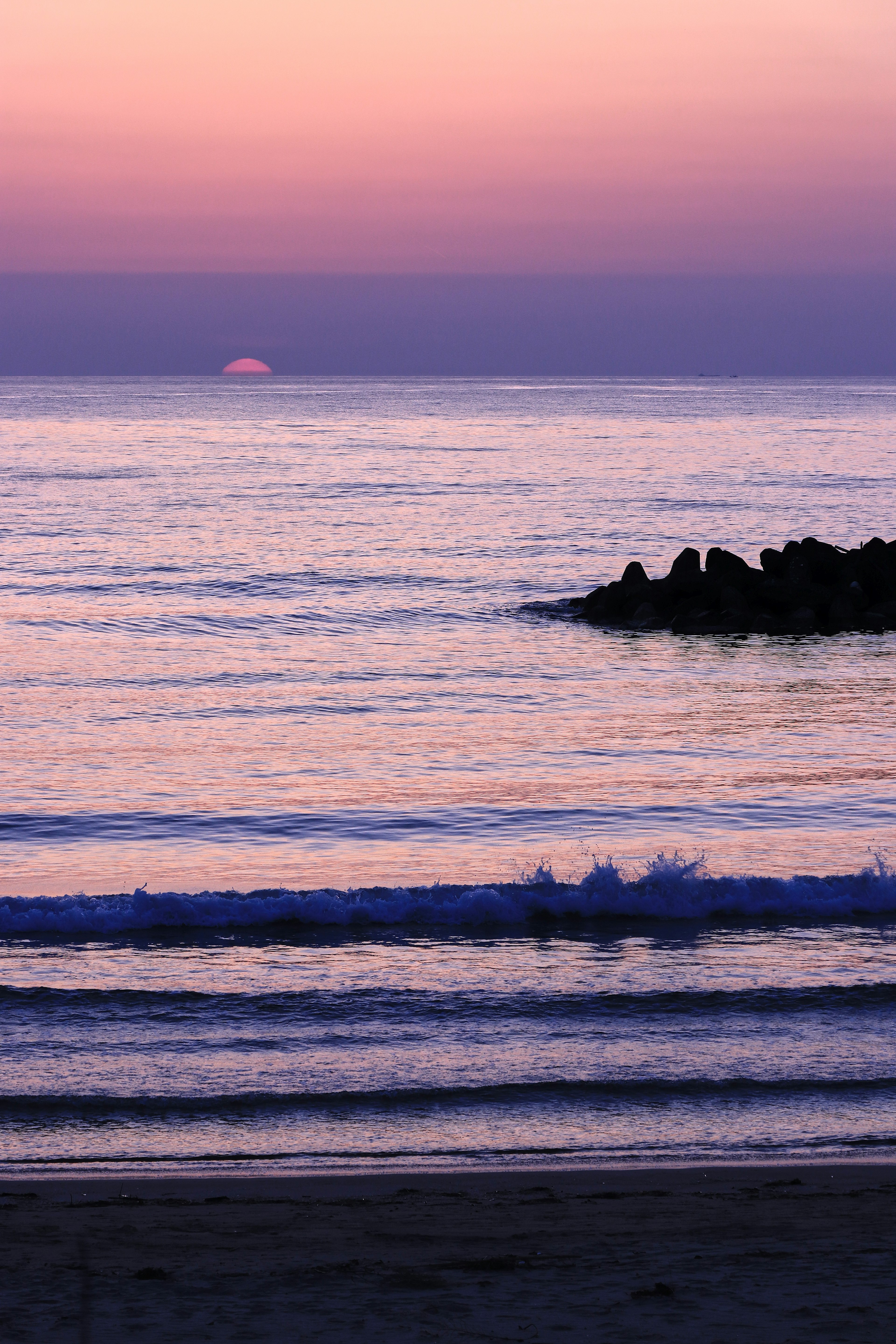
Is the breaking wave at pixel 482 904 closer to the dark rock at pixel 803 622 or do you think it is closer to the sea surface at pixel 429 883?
the sea surface at pixel 429 883

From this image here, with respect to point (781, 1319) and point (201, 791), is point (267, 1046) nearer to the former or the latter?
point (781, 1319)

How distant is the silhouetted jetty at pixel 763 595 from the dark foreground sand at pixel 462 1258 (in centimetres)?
2282

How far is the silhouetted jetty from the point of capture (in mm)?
28984

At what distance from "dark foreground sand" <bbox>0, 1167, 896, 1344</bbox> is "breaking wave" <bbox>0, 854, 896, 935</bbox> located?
4.46m

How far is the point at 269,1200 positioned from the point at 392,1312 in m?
1.49

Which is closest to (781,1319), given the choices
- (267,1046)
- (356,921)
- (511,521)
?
(267,1046)

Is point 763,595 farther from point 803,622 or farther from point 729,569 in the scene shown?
point 803,622

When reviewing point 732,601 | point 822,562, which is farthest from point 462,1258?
point 822,562

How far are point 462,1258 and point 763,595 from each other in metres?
25.8

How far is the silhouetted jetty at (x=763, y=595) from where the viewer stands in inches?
1141

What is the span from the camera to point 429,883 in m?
12.2

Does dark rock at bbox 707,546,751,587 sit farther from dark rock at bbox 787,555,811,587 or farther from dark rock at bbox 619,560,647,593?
dark rock at bbox 787,555,811,587

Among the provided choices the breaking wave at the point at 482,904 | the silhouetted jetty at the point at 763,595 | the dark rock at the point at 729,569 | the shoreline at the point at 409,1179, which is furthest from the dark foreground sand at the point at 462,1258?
the dark rock at the point at 729,569

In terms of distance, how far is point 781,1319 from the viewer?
5.04m
